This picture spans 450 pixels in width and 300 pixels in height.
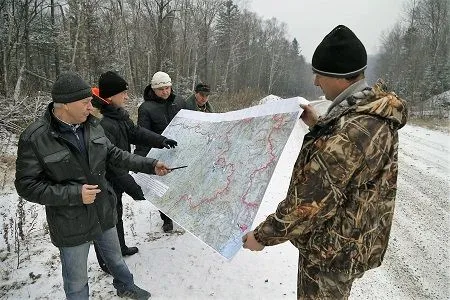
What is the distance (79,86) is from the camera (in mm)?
2338

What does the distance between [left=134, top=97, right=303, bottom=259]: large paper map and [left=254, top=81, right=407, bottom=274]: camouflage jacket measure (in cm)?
48

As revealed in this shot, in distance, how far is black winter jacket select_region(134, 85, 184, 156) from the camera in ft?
13.6

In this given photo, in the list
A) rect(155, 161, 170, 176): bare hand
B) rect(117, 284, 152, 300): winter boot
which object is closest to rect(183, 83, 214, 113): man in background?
Result: rect(155, 161, 170, 176): bare hand

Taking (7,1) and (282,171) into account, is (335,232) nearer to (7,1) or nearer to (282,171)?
(282,171)

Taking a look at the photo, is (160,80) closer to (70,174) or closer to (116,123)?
(116,123)

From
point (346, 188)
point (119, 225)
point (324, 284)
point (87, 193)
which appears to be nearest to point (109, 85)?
point (87, 193)

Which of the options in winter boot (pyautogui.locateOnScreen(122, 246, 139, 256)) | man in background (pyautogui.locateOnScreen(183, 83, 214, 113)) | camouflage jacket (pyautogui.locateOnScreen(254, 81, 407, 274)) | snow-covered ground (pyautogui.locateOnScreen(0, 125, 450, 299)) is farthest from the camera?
man in background (pyautogui.locateOnScreen(183, 83, 214, 113))

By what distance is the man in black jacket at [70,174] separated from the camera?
2.21m

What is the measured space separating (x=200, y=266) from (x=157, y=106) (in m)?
2.06

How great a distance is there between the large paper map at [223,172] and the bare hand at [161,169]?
5.8 inches

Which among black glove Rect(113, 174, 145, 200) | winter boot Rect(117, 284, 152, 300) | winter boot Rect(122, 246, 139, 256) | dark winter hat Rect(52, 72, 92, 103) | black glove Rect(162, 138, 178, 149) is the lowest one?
winter boot Rect(122, 246, 139, 256)

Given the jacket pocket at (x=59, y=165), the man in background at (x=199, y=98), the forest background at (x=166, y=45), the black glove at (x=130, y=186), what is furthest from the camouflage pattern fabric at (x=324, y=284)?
the forest background at (x=166, y=45)

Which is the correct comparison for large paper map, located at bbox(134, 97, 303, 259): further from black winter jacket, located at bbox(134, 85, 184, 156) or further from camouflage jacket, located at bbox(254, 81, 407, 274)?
black winter jacket, located at bbox(134, 85, 184, 156)

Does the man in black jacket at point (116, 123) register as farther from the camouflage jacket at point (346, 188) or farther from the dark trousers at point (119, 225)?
the camouflage jacket at point (346, 188)
